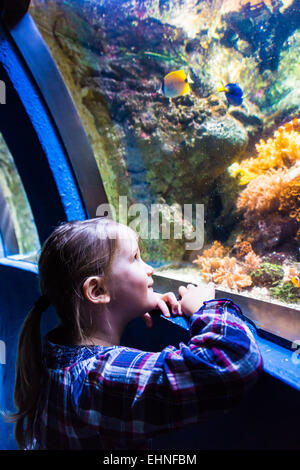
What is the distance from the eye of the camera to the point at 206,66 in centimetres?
469

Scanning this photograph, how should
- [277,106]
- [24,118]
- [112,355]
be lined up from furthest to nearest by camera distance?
[277,106] < [24,118] < [112,355]

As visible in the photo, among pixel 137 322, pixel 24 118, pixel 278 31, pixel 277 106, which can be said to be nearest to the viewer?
pixel 137 322

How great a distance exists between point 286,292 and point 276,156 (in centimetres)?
209

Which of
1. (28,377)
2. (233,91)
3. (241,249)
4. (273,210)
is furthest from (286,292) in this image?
(233,91)

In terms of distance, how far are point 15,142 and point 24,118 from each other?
297 millimetres

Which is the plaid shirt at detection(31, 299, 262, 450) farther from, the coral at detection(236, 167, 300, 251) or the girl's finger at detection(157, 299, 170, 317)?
the coral at detection(236, 167, 300, 251)

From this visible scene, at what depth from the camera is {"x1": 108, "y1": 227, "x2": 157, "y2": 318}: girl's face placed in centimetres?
97

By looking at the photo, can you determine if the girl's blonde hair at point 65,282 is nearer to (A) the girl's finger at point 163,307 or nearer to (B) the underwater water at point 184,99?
(A) the girl's finger at point 163,307

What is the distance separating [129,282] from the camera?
0.99 metres

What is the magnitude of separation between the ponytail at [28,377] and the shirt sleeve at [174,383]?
271 millimetres

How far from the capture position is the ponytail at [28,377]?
33.7 inches

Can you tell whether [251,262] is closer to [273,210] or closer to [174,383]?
[273,210]
